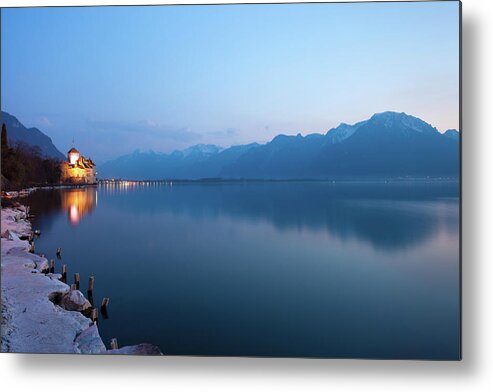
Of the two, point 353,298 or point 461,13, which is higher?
point 461,13

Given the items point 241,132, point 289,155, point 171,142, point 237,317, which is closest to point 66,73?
point 171,142

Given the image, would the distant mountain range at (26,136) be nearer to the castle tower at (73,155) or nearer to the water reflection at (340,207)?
the castle tower at (73,155)

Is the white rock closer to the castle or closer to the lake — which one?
the lake

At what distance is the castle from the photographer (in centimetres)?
409

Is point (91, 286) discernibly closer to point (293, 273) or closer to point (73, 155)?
point (73, 155)

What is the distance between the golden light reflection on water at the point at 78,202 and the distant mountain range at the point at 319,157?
5.33 feet

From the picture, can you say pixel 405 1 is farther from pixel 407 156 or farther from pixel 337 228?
pixel 337 228

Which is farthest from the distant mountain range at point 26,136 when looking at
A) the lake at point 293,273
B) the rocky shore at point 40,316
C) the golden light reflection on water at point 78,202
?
the golden light reflection on water at point 78,202

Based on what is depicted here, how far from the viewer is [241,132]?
3928 millimetres

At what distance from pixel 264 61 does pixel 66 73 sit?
5.82 ft

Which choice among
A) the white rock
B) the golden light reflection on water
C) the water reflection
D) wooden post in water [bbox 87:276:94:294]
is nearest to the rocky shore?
the white rock

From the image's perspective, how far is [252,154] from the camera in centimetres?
409

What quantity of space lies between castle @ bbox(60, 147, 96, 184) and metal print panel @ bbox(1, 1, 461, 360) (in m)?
0.03

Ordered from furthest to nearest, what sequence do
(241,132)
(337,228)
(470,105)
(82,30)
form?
1. (337,228)
2. (241,132)
3. (82,30)
4. (470,105)
